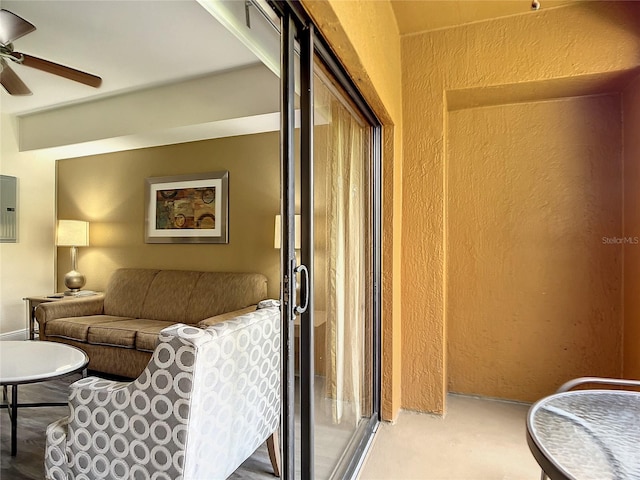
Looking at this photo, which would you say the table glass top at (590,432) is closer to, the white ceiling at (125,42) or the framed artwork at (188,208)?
the white ceiling at (125,42)

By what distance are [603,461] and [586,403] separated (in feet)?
1.16

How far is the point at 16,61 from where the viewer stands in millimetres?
2277

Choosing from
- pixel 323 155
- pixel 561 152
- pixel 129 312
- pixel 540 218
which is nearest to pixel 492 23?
pixel 561 152

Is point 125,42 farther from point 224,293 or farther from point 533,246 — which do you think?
point 533,246

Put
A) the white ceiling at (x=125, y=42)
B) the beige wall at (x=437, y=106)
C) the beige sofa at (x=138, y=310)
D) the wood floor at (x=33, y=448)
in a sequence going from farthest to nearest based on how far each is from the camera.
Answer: the beige sofa at (x=138, y=310) < the white ceiling at (x=125, y=42) < the beige wall at (x=437, y=106) < the wood floor at (x=33, y=448)

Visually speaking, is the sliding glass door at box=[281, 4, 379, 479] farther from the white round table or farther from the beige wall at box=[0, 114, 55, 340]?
the beige wall at box=[0, 114, 55, 340]

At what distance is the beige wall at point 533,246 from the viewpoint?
231cm

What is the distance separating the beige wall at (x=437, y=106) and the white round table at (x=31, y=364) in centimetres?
201

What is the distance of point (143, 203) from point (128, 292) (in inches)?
38.0

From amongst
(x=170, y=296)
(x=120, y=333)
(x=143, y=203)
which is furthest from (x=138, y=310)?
(x=143, y=203)

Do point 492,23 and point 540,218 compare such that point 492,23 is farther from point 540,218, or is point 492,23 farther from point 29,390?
point 29,390

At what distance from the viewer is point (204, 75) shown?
303 centimetres

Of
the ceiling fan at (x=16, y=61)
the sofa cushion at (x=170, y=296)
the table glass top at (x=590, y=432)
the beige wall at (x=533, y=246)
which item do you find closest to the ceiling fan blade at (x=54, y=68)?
the ceiling fan at (x=16, y=61)

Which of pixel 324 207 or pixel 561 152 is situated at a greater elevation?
pixel 561 152
